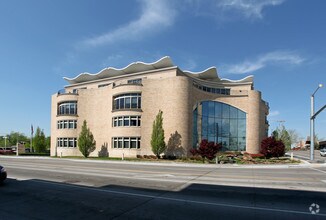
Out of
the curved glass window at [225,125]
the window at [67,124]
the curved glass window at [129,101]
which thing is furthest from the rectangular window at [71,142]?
the curved glass window at [225,125]

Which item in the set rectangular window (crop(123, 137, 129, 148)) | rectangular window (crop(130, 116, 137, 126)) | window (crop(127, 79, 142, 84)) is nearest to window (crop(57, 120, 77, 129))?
rectangular window (crop(123, 137, 129, 148))

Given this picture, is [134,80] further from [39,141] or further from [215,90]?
[39,141]

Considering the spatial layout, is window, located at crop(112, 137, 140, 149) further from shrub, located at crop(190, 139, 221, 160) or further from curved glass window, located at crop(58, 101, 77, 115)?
curved glass window, located at crop(58, 101, 77, 115)

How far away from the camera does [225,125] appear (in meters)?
45.2

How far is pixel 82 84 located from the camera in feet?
169

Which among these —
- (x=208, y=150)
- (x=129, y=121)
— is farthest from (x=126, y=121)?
(x=208, y=150)

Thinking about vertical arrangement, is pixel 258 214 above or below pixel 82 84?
below

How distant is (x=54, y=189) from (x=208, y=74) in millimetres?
39991

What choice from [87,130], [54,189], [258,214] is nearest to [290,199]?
[258,214]

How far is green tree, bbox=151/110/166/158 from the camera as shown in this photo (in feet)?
113

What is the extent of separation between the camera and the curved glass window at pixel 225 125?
4319cm

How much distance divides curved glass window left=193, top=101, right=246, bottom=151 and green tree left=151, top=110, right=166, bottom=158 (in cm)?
1022

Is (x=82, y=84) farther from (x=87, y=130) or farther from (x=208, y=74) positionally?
(x=208, y=74)

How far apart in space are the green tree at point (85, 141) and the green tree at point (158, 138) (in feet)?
38.5
